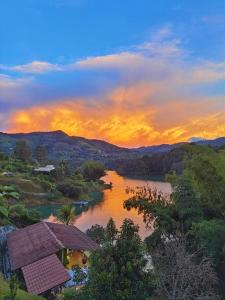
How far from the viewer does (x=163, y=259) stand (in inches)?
794

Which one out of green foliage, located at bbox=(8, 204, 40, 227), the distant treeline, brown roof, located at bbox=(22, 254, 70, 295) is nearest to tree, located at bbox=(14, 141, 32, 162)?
the distant treeline

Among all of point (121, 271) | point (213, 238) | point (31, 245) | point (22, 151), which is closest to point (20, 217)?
point (31, 245)

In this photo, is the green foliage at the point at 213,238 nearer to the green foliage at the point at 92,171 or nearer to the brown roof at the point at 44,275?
the brown roof at the point at 44,275

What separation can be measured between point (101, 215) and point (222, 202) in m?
28.3

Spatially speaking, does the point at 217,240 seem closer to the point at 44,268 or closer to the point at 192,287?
the point at 192,287

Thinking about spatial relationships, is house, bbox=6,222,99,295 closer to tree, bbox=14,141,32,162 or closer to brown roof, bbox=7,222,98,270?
brown roof, bbox=7,222,98,270

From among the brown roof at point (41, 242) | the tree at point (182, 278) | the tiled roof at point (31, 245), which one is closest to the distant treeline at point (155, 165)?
the brown roof at point (41, 242)

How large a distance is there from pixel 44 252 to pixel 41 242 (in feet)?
6.04

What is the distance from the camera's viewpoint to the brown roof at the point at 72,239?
23.5 metres

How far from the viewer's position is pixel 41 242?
23.3m

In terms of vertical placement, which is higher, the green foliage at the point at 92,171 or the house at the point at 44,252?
the green foliage at the point at 92,171

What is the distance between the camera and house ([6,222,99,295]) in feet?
60.3

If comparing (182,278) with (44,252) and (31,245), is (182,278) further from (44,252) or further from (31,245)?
(31,245)

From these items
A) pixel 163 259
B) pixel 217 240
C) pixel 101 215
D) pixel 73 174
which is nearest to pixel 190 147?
pixel 217 240
